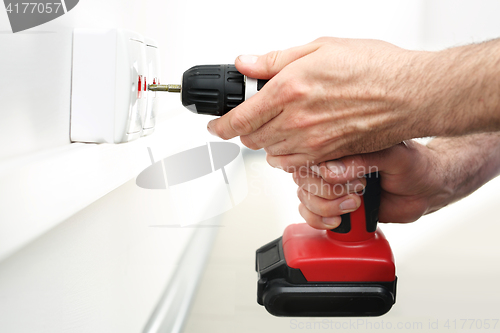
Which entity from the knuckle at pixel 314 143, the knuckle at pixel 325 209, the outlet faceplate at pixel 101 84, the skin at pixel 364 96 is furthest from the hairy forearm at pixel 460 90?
the outlet faceplate at pixel 101 84

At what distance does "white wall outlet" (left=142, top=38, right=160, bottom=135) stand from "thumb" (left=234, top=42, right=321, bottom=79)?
0.40ft

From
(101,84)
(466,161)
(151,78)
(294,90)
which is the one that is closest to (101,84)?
(101,84)

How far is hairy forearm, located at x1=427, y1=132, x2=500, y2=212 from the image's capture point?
72 cm

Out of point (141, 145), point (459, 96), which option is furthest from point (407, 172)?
point (141, 145)

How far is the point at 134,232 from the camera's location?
56cm

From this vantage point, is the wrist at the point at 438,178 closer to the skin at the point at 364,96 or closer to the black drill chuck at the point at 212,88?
the skin at the point at 364,96

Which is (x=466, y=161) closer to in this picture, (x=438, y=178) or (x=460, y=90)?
(x=438, y=178)

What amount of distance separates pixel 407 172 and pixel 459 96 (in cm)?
23

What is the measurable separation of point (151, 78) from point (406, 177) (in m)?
0.44

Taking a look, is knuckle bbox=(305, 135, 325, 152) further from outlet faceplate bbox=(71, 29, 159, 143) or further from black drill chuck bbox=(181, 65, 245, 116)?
outlet faceplate bbox=(71, 29, 159, 143)

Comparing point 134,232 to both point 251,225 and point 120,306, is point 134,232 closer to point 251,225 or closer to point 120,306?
point 120,306

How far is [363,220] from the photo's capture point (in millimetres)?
602

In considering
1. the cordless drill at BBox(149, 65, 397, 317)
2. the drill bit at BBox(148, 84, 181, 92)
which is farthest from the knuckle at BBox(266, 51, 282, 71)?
the cordless drill at BBox(149, 65, 397, 317)

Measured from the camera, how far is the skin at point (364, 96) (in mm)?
376
